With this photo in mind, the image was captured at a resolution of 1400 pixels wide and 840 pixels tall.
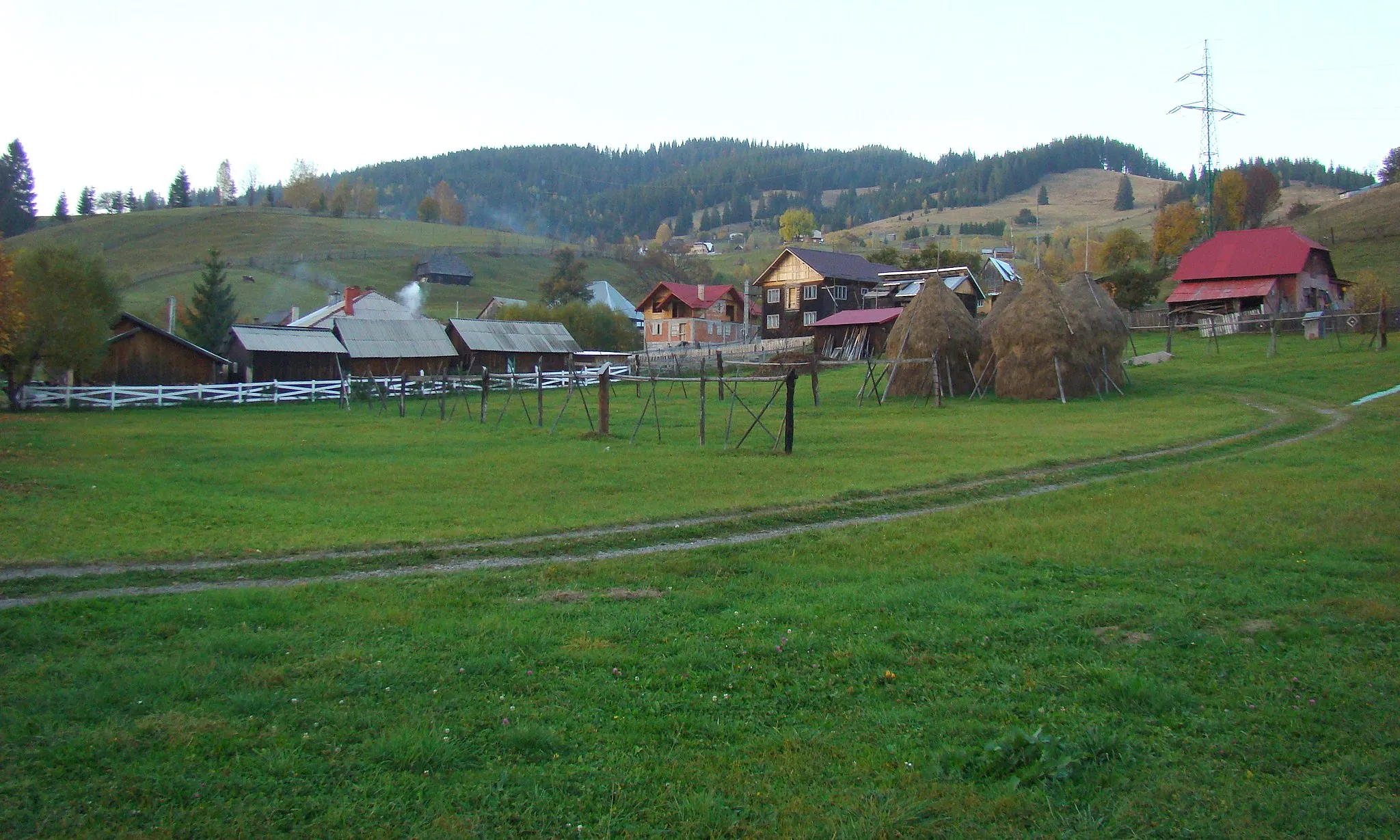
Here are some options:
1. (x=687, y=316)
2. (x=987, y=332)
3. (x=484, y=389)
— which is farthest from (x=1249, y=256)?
A: (x=484, y=389)

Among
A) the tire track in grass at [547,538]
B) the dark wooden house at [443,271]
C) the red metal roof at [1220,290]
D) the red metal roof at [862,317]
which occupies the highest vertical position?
the dark wooden house at [443,271]

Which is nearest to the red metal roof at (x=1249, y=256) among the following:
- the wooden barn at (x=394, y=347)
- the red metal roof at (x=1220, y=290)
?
the red metal roof at (x=1220, y=290)

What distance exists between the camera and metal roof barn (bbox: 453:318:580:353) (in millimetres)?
61844

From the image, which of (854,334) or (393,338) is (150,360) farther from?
(854,334)

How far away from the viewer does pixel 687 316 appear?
8262 cm

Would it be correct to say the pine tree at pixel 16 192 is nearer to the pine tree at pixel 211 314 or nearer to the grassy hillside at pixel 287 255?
the grassy hillside at pixel 287 255

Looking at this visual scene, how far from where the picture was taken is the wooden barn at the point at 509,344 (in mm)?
61875

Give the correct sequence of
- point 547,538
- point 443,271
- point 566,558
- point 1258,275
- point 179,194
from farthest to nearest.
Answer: point 179,194 < point 443,271 < point 1258,275 < point 547,538 < point 566,558

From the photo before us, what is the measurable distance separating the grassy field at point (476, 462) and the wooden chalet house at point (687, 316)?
4338 centimetres

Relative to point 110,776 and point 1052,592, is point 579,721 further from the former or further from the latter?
point 1052,592

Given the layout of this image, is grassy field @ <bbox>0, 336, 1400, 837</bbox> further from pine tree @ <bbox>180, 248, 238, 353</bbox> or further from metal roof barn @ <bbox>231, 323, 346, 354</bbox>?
pine tree @ <bbox>180, 248, 238, 353</bbox>

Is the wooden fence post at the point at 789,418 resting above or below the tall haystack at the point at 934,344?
below

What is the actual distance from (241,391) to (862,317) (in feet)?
138

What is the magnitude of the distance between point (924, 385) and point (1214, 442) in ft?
63.7
